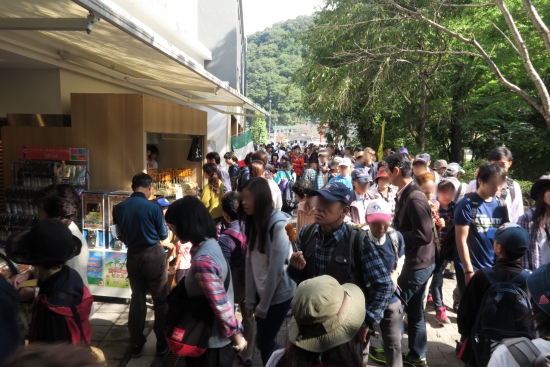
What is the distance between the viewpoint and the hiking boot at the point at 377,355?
4.08m

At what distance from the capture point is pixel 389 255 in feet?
10.3

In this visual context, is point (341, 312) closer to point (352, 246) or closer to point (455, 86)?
point (352, 246)

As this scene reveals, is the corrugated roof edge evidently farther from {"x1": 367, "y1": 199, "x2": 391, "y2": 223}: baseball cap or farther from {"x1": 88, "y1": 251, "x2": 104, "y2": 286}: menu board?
{"x1": 88, "y1": 251, "x2": 104, "y2": 286}: menu board

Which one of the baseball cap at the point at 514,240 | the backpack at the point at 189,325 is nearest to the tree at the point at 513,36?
the baseball cap at the point at 514,240

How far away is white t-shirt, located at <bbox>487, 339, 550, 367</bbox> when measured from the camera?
1554 millimetres

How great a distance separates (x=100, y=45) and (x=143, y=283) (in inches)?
114

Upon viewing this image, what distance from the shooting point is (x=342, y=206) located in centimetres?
265

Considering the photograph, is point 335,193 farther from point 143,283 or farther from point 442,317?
point 442,317

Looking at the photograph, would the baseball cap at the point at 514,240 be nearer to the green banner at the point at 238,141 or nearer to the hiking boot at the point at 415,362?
the hiking boot at the point at 415,362

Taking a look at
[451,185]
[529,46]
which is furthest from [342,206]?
[529,46]

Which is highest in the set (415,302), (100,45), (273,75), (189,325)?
(273,75)

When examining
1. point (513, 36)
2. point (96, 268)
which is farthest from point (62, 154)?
point (513, 36)

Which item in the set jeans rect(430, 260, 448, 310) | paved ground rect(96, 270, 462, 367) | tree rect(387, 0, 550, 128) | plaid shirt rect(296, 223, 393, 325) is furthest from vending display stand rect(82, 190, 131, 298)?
tree rect(387, 0, 550, 128)

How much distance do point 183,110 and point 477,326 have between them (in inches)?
273
